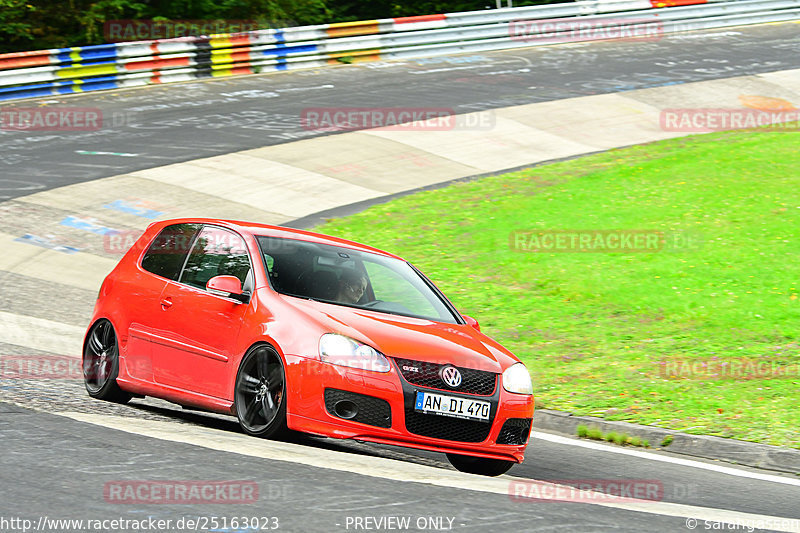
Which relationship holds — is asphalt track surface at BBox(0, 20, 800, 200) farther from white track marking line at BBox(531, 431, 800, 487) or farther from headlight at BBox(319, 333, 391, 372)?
headlight at BBox(319, 333, 391, 372)

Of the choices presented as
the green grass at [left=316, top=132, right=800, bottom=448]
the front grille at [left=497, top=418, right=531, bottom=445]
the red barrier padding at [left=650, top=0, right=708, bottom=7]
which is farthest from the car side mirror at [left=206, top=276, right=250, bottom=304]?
the red barrier padding at [left=650, top=0, right=708, bottom=7]

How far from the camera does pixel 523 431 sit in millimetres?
7082

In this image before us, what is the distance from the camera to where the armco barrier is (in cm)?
2362

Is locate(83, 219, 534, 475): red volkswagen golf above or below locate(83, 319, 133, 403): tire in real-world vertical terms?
above

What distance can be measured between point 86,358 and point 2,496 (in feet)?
11.4

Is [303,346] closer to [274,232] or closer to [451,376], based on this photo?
[451,376]

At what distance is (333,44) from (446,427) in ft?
73.7

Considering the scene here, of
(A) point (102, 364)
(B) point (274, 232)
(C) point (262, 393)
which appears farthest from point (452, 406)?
(A) point (102, 364)

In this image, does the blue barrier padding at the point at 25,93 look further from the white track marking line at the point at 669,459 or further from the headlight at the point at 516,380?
the headlight at the point at 516,380

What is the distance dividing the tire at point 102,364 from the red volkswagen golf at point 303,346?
0.05 feet

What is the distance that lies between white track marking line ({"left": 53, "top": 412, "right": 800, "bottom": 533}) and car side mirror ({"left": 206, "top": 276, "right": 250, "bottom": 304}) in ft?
3.02

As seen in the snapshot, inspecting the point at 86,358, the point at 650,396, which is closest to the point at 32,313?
the point at 86,358

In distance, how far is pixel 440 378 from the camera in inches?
263

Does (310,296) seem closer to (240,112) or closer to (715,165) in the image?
(715,165)
